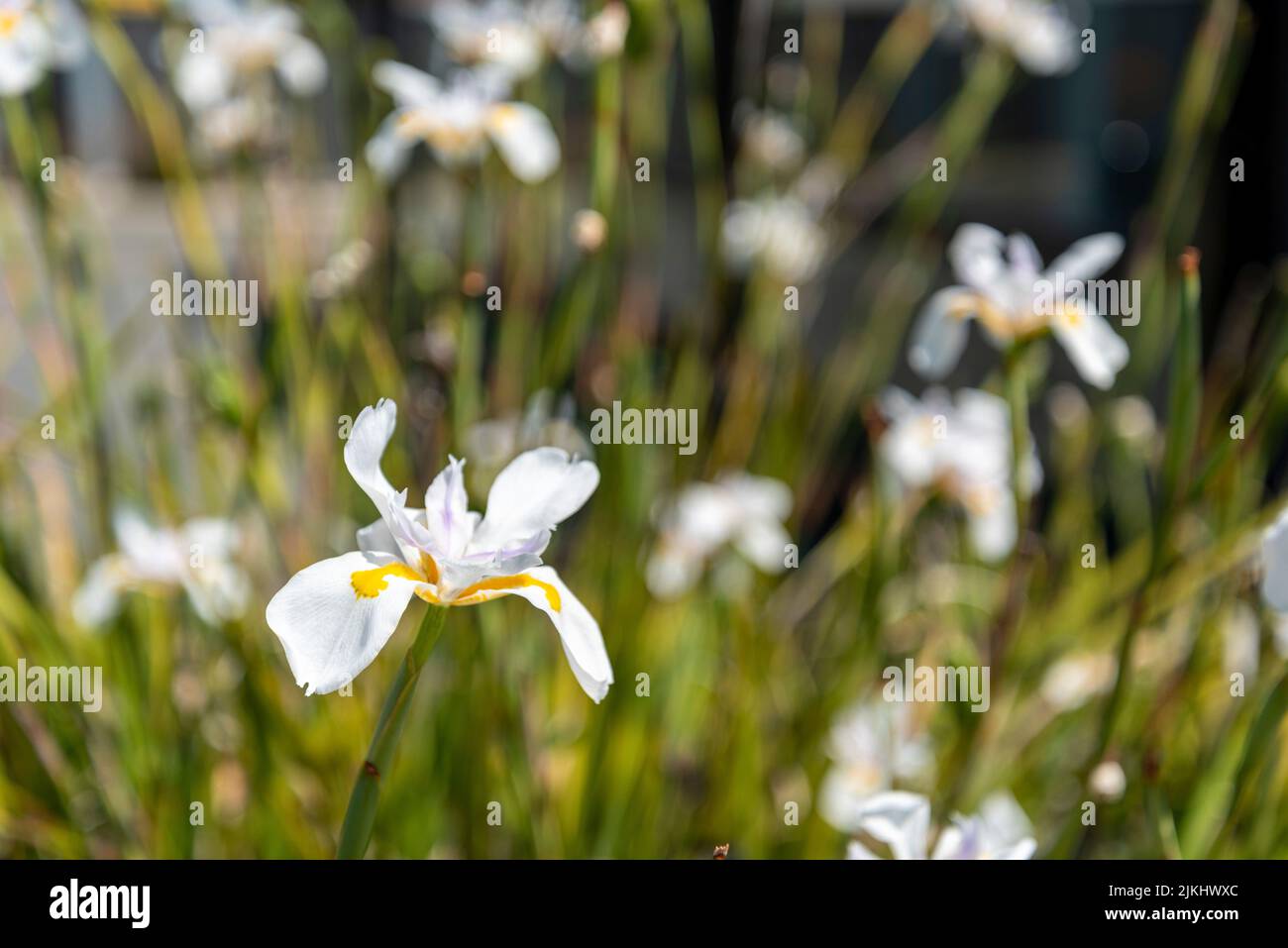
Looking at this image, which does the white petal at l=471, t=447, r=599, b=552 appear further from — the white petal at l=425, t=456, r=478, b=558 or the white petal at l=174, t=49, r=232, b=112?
the white petal at l=174, t=49, r=232, b=112

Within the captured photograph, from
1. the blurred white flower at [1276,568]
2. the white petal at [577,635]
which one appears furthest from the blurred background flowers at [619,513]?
the white petal at [577,635]

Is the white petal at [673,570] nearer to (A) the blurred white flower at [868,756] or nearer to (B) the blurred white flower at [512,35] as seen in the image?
(A) the blurred white flower at [868,756]

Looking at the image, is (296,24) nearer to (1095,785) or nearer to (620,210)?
(620,210)

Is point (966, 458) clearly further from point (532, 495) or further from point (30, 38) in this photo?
point (30, 38)

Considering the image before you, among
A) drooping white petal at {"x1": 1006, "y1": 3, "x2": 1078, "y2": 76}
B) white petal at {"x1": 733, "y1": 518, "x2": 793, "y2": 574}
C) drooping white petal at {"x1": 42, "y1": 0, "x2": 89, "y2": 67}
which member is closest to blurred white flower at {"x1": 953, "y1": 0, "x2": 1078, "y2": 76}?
drooping white petal at {"x1": 1006, "y1": 3, "x2": 1078, "y2": 76}

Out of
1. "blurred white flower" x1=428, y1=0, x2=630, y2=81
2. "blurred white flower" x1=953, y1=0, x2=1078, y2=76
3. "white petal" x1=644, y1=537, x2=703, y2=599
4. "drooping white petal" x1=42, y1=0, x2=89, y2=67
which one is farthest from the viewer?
"blurred white flower" x1=953, y1=0, x2=1078, y2=76

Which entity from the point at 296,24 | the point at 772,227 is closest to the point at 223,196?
the point at 296,24
